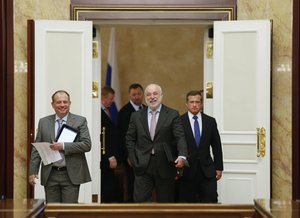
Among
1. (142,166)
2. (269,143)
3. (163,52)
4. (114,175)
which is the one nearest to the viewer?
(142,166)

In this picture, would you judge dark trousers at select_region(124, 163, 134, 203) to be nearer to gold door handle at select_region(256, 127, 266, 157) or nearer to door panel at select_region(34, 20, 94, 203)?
door panel at select_region(34, 20, 94, 203)

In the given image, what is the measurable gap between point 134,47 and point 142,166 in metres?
6.13

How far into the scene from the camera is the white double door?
866 centimetres

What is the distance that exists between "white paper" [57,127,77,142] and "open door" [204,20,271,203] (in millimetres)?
2405

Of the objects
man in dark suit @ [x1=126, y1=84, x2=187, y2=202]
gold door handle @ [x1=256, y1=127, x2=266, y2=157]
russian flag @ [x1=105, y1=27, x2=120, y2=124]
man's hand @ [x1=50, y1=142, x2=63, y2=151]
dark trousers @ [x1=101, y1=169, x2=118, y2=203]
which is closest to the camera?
man's hand @ [x1=50, y1=142, x2=63, y2=151]

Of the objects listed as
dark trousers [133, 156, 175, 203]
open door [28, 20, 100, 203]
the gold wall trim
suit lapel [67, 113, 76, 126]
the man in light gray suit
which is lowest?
dark trousers [133, 156, 175, 203]

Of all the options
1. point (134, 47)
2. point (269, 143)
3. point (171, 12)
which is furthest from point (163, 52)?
point (269, 143)

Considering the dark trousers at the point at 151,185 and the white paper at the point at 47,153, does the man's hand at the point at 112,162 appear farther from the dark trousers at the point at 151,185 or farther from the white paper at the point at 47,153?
the white paper at the point at 47,153

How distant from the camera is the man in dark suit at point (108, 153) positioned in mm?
9180

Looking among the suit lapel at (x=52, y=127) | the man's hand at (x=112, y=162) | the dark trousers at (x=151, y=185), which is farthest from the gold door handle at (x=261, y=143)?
the suit lapel at (x=52, y=127)

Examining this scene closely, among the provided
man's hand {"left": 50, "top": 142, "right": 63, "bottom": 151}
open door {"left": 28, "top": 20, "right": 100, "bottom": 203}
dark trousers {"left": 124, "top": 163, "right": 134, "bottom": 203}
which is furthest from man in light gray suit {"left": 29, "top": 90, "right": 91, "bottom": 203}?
dark trousers {"left": 124, "top": 163, "right": 134, "bottom": 203}

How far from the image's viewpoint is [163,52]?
13117mm

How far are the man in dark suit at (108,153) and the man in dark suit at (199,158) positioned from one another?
61.2 inches

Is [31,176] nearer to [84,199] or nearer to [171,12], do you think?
[84,199]
